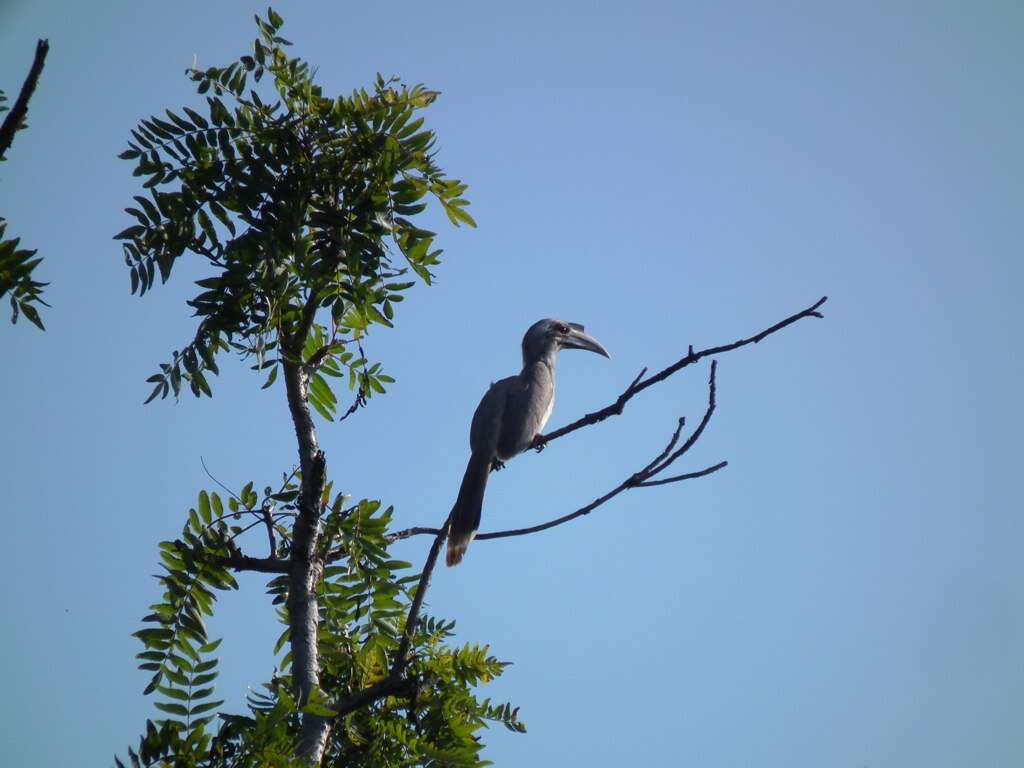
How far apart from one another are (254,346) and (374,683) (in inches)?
69.2

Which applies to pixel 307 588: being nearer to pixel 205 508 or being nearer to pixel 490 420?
pixel 205 508

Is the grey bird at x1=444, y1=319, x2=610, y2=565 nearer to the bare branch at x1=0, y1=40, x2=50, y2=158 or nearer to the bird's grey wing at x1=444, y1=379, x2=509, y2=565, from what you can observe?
the bird's grey wing at x1=444, y1=379, x2=509, y2=565

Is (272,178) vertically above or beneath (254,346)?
above

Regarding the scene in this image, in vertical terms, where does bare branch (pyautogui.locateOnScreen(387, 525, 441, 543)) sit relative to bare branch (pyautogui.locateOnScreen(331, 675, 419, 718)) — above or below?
above

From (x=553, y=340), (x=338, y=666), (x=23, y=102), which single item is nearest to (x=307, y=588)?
(x=338, y=666)

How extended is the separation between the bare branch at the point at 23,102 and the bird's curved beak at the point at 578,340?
22.2 feet

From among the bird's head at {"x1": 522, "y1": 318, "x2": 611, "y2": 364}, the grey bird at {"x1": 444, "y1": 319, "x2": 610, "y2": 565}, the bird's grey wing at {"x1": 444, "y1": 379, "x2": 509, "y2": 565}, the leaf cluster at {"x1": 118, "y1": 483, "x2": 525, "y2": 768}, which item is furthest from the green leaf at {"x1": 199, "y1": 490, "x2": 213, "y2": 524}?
the bird's head at {"x1": 522, "y1": 318, "x2": 611, "y2": 364}

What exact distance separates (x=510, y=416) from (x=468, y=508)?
4.15ft

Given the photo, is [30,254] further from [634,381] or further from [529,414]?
[529,414]

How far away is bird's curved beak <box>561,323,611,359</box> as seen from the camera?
921cm

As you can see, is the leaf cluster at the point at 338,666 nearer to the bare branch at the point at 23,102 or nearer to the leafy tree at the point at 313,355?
the leafy tree at the point at 313,355

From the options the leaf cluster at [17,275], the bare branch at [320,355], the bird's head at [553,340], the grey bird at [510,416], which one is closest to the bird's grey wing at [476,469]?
the grey bird at [510,416]

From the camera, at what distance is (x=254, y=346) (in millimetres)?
4781

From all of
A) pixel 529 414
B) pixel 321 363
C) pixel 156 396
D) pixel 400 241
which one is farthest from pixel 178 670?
pixel 529 414
